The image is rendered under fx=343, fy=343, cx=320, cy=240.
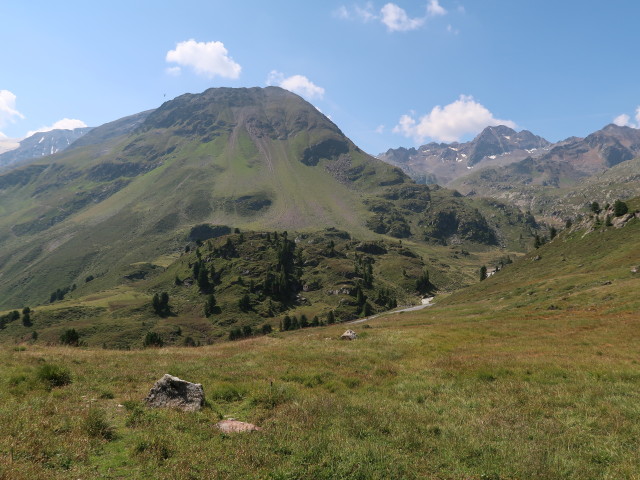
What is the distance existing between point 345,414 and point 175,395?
24.4 feet

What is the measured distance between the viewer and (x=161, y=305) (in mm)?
186500

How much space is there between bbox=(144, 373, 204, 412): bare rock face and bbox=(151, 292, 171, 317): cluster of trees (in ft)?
607

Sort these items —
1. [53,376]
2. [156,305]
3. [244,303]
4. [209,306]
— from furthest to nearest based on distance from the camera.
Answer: [244,303] < [209,306] < [156,305] < [53,376]

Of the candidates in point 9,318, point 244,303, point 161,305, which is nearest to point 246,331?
point 244,303

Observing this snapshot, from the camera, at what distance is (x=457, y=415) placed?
1466cm

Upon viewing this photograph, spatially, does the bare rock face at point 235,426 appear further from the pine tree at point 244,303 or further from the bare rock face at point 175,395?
the pine tree at point 244,303

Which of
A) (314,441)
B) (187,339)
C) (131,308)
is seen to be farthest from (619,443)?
(131,308)

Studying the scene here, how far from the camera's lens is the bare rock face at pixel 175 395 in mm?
14627

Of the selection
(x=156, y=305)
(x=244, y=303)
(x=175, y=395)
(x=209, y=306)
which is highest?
(x=175, y=395)

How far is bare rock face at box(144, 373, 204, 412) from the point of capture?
48.0 ft

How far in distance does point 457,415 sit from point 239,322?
169726mm

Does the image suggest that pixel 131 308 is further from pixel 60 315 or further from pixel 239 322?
pixel 239 322

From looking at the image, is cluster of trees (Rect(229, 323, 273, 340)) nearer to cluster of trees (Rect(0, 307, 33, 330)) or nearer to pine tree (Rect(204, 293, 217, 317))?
pine tree (Rect(204, 293, 217, 317))

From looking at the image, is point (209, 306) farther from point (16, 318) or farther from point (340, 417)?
point (340, 417)
